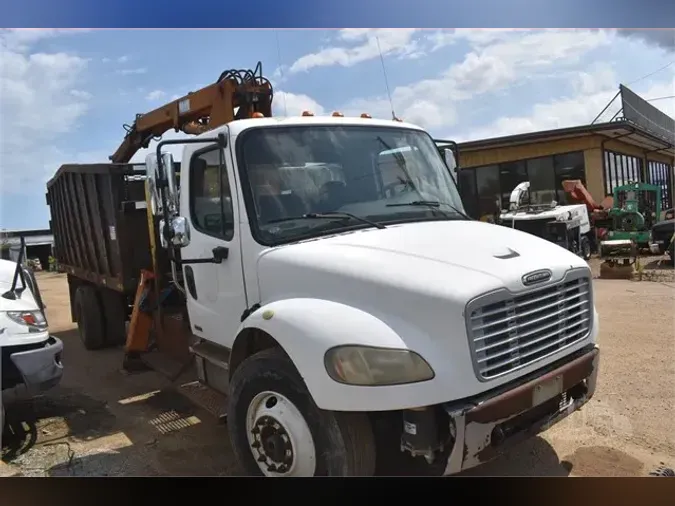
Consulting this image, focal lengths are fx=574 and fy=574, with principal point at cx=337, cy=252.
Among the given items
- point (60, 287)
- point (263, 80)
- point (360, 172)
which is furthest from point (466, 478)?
point (60, 287)

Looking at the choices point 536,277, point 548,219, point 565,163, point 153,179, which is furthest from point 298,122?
point 565,163

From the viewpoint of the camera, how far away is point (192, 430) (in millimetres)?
4449

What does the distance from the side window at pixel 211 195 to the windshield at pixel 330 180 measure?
0.74 ft

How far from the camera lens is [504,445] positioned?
8.96 feet

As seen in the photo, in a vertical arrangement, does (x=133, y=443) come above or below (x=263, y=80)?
below

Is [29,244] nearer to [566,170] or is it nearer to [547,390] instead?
[547,390]

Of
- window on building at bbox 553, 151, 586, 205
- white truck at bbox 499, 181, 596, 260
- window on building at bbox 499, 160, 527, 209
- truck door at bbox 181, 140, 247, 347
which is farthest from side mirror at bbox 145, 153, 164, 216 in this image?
window on building at bbox 553, 151, 586, 205

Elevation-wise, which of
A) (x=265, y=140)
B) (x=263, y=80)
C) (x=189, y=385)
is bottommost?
(x=189, y=385)

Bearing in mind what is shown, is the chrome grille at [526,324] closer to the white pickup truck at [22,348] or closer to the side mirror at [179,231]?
the side mirror at [179,231]

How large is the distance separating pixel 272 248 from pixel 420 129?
5.36ft

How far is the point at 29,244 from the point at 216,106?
234cm

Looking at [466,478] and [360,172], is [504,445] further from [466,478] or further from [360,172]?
[360,172]

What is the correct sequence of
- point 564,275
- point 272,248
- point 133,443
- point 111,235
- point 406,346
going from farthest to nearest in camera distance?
point 111,235 < point 133,443 < point 272,248 < point 564,275 < point 406,346

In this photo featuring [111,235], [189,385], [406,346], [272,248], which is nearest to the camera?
[406,346]
